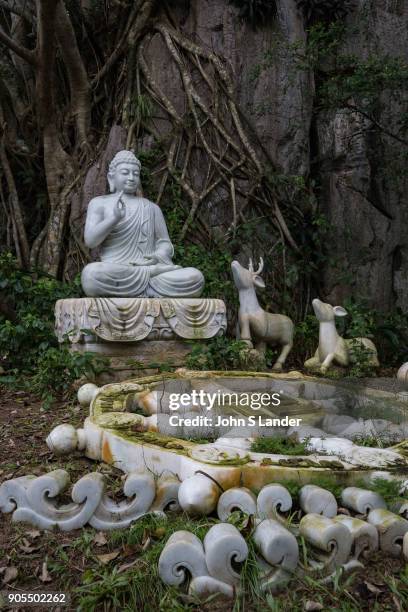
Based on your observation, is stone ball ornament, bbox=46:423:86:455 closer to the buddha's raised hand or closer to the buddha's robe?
the buddha's robe

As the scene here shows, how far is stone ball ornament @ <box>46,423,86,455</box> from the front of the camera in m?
2.70

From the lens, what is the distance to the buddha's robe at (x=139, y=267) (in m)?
4.73

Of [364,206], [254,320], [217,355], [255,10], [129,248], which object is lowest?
[217,355]

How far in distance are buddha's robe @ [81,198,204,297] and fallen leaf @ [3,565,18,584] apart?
310 cm

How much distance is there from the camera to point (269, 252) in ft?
23.0

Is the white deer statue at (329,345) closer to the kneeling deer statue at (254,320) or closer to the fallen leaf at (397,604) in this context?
the kneeling deer statue at (254,320)

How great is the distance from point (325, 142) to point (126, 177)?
3.53 metres

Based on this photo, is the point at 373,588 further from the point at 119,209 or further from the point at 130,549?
the point at 119,209

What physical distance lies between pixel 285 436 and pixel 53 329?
3107 mm

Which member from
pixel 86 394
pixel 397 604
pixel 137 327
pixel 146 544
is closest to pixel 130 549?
pixel 146 544

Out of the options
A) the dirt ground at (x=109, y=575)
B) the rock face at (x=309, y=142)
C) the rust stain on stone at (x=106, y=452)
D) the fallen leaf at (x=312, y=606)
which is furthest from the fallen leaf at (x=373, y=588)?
the rock face at (x=309, y=142)

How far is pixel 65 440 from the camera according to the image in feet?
8.86

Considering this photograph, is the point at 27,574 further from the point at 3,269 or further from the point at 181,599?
the point at 3,269

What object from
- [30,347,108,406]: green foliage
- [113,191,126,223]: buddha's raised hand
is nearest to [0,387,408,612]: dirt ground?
[30,347,108,406]: green foliage
